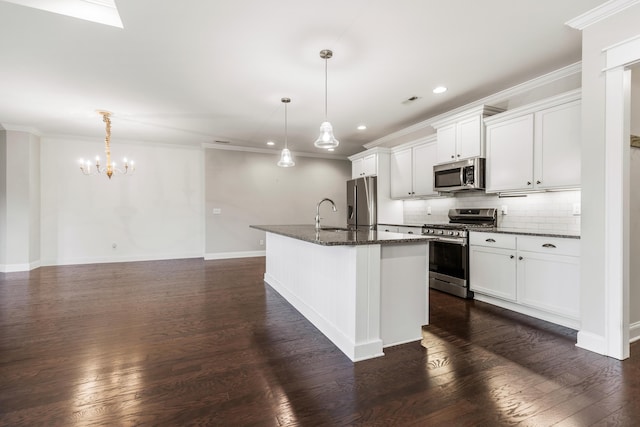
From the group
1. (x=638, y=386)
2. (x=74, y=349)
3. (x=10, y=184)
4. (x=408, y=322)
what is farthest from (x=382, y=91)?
(x=10, y=184)

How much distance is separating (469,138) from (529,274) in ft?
5.93

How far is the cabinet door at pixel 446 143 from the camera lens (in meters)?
4.08

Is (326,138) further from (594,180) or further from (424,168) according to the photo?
(424,168)

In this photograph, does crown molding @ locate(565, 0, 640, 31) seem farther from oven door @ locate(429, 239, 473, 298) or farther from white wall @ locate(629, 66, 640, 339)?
oven door @ locate(429, 239, 473, 298)

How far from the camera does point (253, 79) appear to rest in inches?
131

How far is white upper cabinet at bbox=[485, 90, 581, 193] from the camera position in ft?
9.43

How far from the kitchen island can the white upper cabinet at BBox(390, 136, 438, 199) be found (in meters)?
2.43

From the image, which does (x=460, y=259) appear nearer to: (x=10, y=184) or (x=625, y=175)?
(x=625, y=175)

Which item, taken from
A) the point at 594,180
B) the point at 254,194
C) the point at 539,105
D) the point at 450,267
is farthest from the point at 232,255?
the point at 594,180

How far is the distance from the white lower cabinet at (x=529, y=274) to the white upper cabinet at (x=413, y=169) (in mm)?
1423

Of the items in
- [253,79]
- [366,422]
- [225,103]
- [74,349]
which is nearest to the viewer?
[366,422]

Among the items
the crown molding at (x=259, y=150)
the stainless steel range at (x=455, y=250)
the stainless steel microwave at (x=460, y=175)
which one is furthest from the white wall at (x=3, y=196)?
the stainless steel microwave at (x=460, y=175)

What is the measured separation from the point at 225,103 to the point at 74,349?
3.13 m

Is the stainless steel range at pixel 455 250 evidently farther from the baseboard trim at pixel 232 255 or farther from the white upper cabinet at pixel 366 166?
the baseboard trim at pixel 232 255
